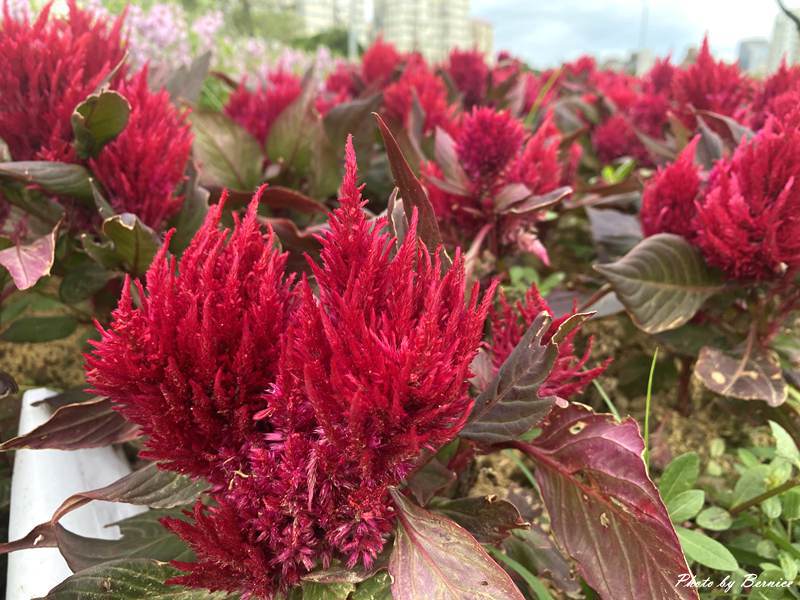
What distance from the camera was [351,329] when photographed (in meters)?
0.55

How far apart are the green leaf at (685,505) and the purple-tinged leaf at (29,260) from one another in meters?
1.07

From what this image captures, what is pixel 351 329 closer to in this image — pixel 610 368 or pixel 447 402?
pixel 447 402

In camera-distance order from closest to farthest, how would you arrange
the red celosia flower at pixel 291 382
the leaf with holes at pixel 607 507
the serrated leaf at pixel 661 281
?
the red celosia flower at pixel 291 382 < the leaf with holes at pixel 607 507 < the serrated leaf at pixel 661 281

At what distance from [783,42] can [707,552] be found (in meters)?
2.01

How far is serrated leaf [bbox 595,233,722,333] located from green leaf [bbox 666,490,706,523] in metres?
0.35

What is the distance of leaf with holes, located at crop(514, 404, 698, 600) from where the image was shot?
0.69m

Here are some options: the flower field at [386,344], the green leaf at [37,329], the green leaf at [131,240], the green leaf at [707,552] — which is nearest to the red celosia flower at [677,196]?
the flower field at [386,344]

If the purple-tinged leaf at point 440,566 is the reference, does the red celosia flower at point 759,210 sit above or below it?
above

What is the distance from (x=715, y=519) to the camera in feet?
3.54

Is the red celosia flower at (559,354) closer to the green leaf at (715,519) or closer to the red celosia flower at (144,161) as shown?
the green leaf at (715,519)

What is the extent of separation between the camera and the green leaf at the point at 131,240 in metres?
1.00

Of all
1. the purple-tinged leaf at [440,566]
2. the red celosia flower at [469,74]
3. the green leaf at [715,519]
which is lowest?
the green leaf at [715,519]

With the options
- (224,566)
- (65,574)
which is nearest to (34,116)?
(65,574)

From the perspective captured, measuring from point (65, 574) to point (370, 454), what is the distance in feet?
1.90
